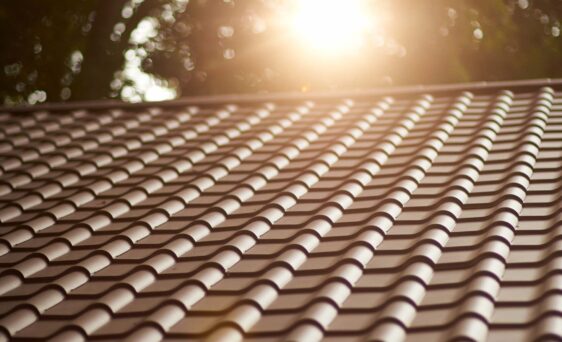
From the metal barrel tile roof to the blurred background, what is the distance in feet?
44.5

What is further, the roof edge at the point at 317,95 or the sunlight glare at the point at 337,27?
the sunlight glare at the point at 337,27

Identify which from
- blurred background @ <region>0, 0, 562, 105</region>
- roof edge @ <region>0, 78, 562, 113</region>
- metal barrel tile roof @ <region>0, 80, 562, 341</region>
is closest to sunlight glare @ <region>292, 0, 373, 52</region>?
blurred background @ <region>0, 0, 562, 105</region>

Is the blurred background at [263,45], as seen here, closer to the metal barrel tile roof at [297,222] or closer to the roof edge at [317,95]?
the roof edge at [317,95]

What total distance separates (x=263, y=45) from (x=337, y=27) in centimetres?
245

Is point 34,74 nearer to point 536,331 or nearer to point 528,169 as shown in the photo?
point 528,169

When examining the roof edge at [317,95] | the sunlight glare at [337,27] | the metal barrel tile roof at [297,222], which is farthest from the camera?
the sunlight glare at [337,27]

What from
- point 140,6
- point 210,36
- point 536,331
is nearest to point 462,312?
point 536,331

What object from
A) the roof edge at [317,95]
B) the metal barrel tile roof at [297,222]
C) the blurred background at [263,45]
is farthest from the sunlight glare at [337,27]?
the metal barrel tile roof at [297,222]

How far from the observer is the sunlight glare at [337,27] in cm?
2214

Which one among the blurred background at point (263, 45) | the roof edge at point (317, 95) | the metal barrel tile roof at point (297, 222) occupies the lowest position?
the metal barrel tile roof at point (297, 222)

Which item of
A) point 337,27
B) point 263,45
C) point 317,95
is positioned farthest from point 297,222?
point 263,45

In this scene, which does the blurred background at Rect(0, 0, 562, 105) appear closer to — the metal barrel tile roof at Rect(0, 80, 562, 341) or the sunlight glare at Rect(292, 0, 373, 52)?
the sunlight glare at Rect(292, 0, 373, 52)

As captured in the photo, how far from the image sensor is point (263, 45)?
23797 mm

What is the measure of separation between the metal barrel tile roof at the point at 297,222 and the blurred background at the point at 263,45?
44.5 ft
